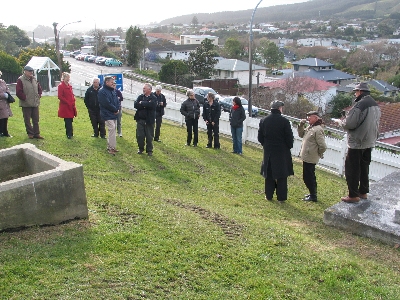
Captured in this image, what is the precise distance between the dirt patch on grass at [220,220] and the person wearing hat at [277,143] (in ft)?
5.26

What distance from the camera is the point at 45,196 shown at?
16.0 ft

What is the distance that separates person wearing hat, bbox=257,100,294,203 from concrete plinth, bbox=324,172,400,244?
3.71ft

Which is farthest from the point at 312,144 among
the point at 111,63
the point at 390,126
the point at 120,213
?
the point at 111,63

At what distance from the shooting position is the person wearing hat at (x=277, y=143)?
23.7ft

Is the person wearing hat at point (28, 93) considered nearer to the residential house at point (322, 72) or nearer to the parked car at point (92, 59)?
the residential house at point (322, 72)

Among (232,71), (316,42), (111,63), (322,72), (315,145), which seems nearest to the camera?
(315,145)

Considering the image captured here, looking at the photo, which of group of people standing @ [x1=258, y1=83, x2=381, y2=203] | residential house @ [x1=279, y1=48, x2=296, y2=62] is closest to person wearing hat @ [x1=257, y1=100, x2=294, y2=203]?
group of people standing @ [x1=258, y1=83, x2=381, y2=203]

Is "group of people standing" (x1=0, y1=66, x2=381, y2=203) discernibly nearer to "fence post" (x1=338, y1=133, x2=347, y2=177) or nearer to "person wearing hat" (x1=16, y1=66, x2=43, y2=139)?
"person wearing hat" (x1=16, y1=66, x2=43, y2=139)

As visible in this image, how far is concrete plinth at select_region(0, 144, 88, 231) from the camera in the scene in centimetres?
464

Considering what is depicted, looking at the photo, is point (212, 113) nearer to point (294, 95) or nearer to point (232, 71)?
point (294, 95)

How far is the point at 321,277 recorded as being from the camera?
4523 millimetres

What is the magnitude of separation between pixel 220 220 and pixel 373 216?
2.27 m

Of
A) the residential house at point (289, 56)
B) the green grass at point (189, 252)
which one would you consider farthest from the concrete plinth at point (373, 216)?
the residential house at point (289, 56)

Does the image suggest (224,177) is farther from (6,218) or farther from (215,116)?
(6,218)
